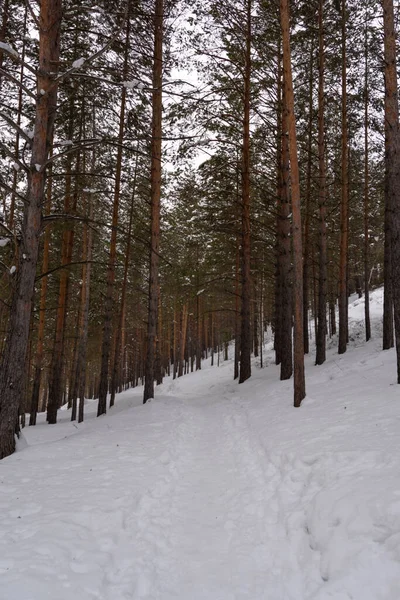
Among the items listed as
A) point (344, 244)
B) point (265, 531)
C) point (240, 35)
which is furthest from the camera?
point (344, 244)

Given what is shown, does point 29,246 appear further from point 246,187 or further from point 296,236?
point 246,187

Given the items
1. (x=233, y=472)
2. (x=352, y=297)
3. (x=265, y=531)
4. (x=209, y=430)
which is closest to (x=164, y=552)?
(x=265, y=531)

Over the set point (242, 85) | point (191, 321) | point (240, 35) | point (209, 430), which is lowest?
point (209, 430)

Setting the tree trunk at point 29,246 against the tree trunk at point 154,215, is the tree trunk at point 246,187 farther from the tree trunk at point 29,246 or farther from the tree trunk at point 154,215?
the tree trunk at point 29,246

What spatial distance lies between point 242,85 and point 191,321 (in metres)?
26.5

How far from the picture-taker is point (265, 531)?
372 centimetres

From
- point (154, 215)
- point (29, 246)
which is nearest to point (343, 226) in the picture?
point (154, 215)

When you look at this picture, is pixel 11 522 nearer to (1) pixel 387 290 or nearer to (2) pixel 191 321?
(1) pixel 387 290

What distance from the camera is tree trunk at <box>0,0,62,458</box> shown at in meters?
5.85

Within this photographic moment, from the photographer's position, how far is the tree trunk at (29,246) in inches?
230

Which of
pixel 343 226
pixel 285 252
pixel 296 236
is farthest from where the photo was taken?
pixel 343 226

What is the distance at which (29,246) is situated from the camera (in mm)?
6102

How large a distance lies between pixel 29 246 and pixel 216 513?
17.0ft

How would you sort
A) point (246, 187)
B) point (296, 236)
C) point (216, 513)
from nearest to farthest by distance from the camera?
point (216, 513) → point (296, 236) → point (246, 187)
